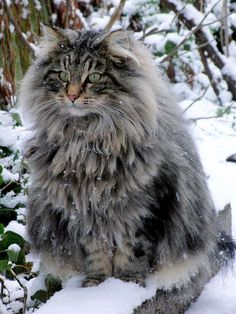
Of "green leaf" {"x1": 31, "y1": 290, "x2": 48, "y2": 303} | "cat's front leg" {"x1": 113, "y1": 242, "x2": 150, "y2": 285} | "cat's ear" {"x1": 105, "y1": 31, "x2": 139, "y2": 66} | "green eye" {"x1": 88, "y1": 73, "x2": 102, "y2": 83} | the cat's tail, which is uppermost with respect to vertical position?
"cat's ear" {"x1": 105, "y1": 31, "x2": 139, "y2": 66}

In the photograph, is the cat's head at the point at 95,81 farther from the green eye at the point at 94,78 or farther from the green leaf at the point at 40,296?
the green leaf at the point at 40,296

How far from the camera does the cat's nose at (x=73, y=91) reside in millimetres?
2619

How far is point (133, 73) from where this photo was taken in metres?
2.73

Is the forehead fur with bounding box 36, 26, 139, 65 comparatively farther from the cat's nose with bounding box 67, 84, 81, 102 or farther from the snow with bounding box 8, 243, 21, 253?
the snow with bounding box 8, 243, 21, 253

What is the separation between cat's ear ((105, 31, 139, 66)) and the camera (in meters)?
2.69

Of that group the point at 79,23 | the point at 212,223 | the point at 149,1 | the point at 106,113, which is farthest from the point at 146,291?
the point at 149,1

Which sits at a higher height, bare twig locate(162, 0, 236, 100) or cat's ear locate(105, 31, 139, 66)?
cat's ear locate(105, 31, 139, 66)

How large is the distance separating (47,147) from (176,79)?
17.8 feet

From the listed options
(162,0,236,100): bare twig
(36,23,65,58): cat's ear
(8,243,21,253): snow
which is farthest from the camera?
(162,0,236,100): bare twig

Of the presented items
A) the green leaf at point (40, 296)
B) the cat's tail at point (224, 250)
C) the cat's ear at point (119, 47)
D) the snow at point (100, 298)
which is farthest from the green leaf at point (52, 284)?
the cat's ear at point (119, 47)

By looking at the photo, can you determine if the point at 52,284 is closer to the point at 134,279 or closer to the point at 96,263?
the point at 96,263

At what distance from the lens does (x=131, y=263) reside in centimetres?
296

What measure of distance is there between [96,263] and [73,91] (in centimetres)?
92

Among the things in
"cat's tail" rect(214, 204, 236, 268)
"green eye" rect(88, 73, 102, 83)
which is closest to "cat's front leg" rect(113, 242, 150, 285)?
"cat's tail" rect(214, 204, 236, 268)
